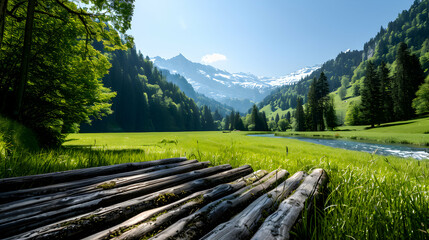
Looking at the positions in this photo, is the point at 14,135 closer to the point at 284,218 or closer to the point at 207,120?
the point at 284,218

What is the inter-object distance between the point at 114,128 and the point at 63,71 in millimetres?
125662

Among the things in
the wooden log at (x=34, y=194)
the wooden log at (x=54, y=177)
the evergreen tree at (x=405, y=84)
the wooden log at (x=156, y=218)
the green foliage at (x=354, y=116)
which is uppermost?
the evergreen tree at (x=405, y=84)

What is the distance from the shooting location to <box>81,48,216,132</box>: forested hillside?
404 ft

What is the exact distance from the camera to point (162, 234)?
1844 millimetres

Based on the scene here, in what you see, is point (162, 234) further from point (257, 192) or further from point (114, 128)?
point (114, 128)

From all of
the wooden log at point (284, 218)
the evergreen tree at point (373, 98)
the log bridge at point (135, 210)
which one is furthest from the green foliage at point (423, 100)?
the wooden log at point (284, 218)

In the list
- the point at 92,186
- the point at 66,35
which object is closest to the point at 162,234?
the point at 92,186

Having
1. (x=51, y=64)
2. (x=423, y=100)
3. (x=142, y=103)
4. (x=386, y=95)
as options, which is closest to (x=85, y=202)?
(x=51, y=64)

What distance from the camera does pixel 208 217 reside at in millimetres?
2264

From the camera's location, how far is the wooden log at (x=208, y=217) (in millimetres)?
1917

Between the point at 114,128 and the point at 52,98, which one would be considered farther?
the point at 114,128

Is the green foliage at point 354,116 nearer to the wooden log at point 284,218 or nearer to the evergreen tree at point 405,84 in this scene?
the evergreen tree at point 405,84

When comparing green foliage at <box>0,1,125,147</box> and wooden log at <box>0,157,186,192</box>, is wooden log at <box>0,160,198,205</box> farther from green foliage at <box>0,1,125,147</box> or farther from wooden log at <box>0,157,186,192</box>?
green foliage at <box>0,1,125,147</box>

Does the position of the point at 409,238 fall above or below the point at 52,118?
below
